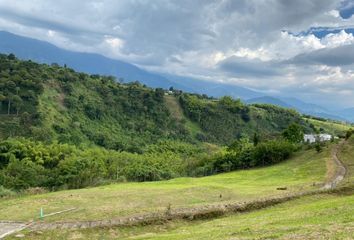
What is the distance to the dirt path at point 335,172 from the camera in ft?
185

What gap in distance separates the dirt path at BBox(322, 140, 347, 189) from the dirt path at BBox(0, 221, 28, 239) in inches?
1420

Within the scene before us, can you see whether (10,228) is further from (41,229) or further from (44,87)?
(44,87)

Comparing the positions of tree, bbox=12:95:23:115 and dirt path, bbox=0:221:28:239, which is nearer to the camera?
dirt path, bbox=0:221:28:239

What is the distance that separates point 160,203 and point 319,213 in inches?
770

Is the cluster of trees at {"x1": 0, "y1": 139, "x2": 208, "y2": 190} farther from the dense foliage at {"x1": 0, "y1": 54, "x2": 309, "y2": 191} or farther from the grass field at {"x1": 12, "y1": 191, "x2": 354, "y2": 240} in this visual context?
the grass field at {"x1": 12, "y1": 191, "x2": 354, "y2": 240}

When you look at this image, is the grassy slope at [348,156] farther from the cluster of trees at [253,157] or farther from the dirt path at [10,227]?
the dirt path at [10,227]

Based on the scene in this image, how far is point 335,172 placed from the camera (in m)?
68.1

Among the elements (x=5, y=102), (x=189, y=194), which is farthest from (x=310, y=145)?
(x=5, y=102)

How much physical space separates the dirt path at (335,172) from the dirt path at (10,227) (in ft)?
118

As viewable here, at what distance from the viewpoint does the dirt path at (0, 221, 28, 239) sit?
36981mm

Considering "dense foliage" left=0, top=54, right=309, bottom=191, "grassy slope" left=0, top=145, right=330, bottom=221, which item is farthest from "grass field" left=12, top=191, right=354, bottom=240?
"dense foliage" left=0, top=54, right=309, bottom=191

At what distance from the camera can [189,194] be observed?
52.6 meters

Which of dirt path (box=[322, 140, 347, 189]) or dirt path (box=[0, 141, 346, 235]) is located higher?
dirt path (box=[322, 140, 347, 189])

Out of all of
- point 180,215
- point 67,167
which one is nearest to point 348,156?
point 180,215
